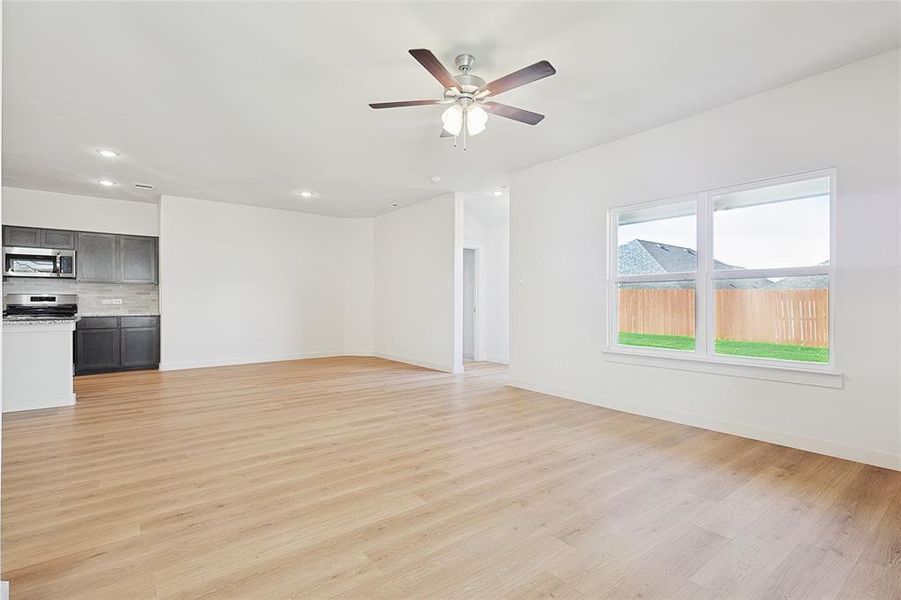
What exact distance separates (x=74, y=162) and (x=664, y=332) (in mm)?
6993

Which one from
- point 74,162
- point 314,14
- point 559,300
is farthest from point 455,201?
point 74,162

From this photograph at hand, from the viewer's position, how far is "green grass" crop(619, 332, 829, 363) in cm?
343

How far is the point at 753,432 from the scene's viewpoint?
3.63 m

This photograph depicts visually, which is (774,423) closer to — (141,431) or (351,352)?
(141,431)

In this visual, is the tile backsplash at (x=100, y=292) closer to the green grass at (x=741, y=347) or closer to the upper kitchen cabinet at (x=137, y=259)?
the upper kitchen cabinet at (x=137, y=259)

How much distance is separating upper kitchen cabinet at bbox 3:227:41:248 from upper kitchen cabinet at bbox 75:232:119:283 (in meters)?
0.50

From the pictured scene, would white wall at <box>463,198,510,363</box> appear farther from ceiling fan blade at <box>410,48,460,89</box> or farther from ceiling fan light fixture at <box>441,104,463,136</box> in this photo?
ceiling fan blade at <box>410,48,460,89</box>

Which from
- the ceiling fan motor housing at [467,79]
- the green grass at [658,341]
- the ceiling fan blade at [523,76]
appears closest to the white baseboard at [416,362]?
the green grass at [658,341]

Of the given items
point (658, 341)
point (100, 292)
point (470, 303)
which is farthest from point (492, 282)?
point (100, 292)

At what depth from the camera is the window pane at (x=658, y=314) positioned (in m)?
4.20

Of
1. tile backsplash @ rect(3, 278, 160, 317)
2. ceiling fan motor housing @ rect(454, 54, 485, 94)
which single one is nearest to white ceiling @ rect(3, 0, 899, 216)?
ceiling fan motor housing @ rect(454, 54, 485, 94)

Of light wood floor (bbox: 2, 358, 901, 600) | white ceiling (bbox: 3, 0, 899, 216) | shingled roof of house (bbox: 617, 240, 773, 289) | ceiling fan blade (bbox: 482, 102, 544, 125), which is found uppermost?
white ceiling (bbox: 3, 0, 899, 216)

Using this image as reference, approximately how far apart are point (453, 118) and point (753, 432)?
344 centimetres

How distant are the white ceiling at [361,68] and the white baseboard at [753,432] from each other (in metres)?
2.71
